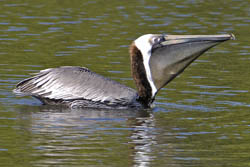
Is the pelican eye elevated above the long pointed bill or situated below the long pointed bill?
above

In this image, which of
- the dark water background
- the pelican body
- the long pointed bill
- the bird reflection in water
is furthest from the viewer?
the pelican body

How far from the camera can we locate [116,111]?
1012cm

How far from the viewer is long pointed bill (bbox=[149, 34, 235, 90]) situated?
9875 millimetres

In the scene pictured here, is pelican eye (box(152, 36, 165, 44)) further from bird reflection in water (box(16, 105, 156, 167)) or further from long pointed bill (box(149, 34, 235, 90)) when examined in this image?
bird reflection in water (box(16, 105, 156, 167))

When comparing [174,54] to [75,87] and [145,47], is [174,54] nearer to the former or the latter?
[145,47]

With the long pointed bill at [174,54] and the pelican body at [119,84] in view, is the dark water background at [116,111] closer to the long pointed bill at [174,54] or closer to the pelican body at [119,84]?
the pelican body at [119,84]

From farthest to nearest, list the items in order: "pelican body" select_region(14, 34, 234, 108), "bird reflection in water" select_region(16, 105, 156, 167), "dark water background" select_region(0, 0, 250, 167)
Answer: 1. "pelican body" select_region(14, 34, 234, 108)
2. "dark water background" select_region(0, 0, 250, 167)
3. "bird reflection in water" select_region(16, 105, 156, 167)

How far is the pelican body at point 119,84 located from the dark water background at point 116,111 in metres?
0.20

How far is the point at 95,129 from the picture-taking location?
8852 millimetres

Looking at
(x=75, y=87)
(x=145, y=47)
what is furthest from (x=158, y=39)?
(x=75, y=87)

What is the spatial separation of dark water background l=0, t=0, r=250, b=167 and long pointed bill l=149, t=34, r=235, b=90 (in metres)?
0.50

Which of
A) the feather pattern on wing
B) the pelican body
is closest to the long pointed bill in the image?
the pelican body

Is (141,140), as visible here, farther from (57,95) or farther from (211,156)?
(57,95)

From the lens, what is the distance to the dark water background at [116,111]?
7.72 meters
